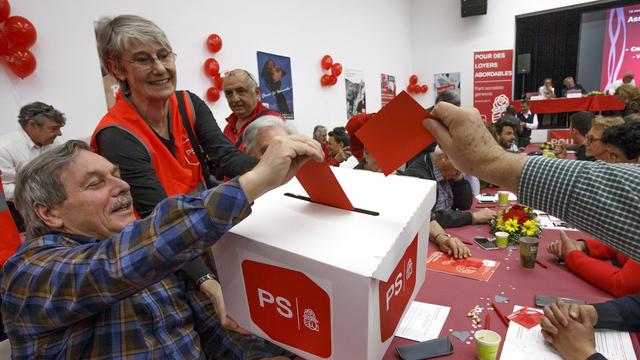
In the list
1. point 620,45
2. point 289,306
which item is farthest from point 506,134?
point 620,45

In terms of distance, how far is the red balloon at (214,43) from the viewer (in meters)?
3.95

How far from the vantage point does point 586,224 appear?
78 centimetres

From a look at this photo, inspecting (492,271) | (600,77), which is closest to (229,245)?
(492,271)

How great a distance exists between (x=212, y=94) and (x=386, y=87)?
207 inches

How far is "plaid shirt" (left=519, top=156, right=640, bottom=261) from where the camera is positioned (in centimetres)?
72

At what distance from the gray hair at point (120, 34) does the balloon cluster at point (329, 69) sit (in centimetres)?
492

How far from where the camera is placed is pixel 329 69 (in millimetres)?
6098

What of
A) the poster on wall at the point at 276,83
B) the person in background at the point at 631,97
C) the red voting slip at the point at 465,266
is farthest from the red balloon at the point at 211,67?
the person in background at the point at 631,97

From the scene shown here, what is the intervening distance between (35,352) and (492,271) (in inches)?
59.6

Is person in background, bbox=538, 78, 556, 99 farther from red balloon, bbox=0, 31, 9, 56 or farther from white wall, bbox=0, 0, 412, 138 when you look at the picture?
red balloon, bbox=0, 31, 9, 56

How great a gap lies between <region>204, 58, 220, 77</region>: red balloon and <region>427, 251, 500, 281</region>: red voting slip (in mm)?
3172

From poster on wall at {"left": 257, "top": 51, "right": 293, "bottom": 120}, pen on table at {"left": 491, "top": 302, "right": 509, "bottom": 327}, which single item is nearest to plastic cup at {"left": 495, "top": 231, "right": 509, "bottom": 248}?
pen on table at {"left": 491, "top": 302, "right": 509, "bottom": 327}

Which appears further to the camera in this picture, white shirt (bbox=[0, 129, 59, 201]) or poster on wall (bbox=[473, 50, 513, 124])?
poster on wall (bbox=[473, 50, 513, 124])

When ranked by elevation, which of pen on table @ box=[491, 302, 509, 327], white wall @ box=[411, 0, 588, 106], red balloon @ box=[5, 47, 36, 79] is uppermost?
white wall @ box=[411, 0, 588, 106]
